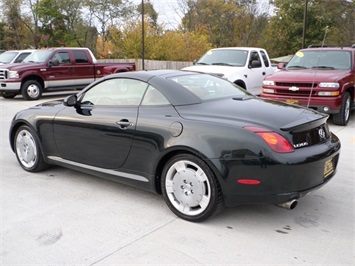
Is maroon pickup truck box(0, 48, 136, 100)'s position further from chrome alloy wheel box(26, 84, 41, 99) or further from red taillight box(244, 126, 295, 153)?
red taillight box(244, 126, 295, 153)

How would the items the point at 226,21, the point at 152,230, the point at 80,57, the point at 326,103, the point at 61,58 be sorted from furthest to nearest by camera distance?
the point at 226,21, the point at 80,57, the point at 61,58, the point at 326,103, the point at 152,230

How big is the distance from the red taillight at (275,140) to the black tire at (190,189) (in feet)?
1.84

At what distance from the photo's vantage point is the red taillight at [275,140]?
10.4 feet

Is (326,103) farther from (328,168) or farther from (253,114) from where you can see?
(253,114)

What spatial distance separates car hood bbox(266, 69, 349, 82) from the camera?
8070 mm

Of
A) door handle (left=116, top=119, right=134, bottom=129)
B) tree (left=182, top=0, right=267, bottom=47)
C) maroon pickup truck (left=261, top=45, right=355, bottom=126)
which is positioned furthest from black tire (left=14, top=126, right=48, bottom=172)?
tree (left=182, top=0, right=267, bottom=47)

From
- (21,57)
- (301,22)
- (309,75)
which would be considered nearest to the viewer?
(309,75)

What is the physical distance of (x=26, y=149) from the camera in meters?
5.13

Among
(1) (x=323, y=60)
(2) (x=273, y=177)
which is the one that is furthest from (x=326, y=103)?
(2) (x=273, y=177)

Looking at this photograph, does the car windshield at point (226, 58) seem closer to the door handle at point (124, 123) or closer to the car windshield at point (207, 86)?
the car windshield at point (207, 86)

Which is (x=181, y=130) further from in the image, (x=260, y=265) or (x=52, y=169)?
(x=52, y=169)

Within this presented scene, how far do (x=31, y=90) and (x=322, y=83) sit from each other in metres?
9.97

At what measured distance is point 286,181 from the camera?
125 inches

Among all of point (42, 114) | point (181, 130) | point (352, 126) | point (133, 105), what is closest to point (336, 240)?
point (181, 130)
